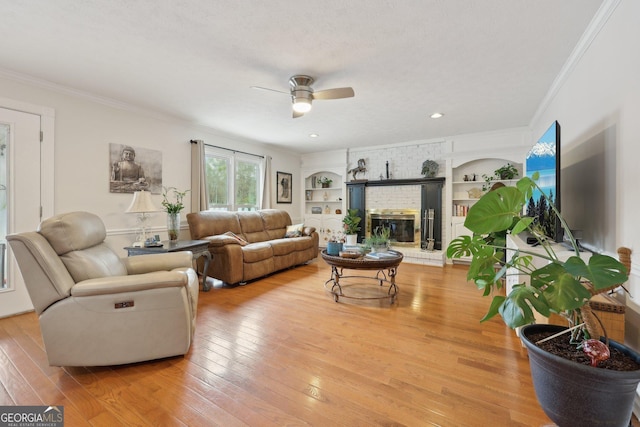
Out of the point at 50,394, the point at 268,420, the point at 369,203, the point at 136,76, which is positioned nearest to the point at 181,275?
A: the point at 50,394

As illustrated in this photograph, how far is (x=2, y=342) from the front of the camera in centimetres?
230

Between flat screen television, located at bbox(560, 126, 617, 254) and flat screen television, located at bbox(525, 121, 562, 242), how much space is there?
0.63 ft

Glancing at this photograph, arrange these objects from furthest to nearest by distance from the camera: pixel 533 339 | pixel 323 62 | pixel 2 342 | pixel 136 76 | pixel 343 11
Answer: pixel 136 76 < pixel 323 62 < pixel 2 342 < pixel 343 11 < pixel 533 339

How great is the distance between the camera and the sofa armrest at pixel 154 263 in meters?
2.53

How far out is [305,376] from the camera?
1867 millimetres

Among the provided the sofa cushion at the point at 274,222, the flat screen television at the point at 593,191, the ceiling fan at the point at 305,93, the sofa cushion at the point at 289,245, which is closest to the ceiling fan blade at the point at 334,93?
the ceiling fan at the point at 305,93

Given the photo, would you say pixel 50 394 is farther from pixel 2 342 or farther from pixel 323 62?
pixel 323 62

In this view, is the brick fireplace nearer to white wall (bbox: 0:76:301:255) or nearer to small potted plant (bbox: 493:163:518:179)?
small potted plant (bbox: 493:163:518:179)

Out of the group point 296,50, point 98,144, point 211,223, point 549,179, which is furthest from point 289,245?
point 549,179

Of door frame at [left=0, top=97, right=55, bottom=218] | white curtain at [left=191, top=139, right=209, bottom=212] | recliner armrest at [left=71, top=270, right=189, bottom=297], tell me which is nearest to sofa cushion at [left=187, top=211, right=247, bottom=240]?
white curtain at [left=191, top=139, right=209, bottom=212]

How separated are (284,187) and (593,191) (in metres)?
5.55

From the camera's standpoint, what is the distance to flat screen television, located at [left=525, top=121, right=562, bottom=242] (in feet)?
7.38

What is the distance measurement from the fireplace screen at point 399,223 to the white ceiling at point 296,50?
2.63m

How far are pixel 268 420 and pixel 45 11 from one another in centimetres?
301
